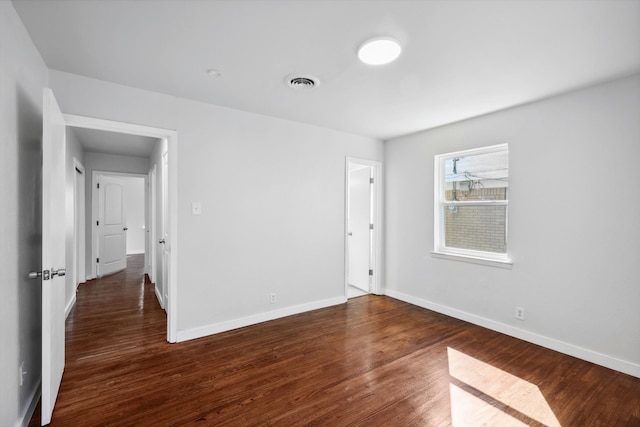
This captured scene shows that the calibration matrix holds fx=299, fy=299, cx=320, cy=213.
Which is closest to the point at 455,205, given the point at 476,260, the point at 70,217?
the point at 476,260

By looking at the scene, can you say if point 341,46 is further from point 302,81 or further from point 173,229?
point 173,229

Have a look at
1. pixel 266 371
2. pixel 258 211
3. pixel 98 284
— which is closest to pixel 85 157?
pixel 98 284

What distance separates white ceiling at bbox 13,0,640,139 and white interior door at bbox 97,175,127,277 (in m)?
4.32

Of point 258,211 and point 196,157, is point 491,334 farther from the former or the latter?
point 196,157

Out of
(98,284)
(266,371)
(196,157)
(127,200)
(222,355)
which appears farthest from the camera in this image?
(127,200)

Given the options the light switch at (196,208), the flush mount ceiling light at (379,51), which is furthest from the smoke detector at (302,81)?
the light switch at (196,208)

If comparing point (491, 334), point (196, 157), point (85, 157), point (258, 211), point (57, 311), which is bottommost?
point (491, 334)

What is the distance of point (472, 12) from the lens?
1642mm

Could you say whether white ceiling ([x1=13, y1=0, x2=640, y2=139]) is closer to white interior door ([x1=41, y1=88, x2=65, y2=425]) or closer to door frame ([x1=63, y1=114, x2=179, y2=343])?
door frame ([x1=63, y1=114, x2=179, y2=343])

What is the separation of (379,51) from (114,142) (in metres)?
4.48

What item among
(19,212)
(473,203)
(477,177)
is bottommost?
(19,212)

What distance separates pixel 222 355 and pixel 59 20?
2.64 metres

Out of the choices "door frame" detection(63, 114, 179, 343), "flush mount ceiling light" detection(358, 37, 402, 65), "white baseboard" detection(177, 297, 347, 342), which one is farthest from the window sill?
"door frame" detection(63, 114, 179, 343)

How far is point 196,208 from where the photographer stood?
3.03 meters
